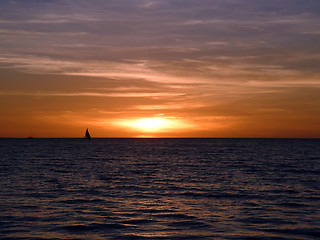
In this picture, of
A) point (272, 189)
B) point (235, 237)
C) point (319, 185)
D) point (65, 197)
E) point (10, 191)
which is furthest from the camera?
point (319, 185)

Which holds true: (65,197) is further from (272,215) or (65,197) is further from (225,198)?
(272,215)

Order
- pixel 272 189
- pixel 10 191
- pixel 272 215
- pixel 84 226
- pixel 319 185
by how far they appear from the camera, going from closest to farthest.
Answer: pixel 84 226 < pixel 272 215 < pixel 10 191 < pixel 272 189 < pixel 319 185

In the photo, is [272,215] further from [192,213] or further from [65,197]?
[65,197]

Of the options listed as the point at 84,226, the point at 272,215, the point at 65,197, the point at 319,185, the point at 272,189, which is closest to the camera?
the point at 84,226

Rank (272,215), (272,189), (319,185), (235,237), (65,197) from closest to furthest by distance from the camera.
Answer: (235,237)
(272,215)
(65,197)
(272,189)
(319,185)

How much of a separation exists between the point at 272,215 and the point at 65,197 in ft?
57.0

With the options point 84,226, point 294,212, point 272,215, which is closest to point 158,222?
point 84,226

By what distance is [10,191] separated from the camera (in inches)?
1400

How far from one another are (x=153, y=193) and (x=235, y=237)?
16.0 meters

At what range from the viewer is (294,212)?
27578mm

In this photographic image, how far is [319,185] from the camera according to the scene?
42.5 meters

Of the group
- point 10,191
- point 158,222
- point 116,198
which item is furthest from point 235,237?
point 10,191

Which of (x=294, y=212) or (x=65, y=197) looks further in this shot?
(x=65, y=197)

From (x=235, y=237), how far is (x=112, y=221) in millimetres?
8008
